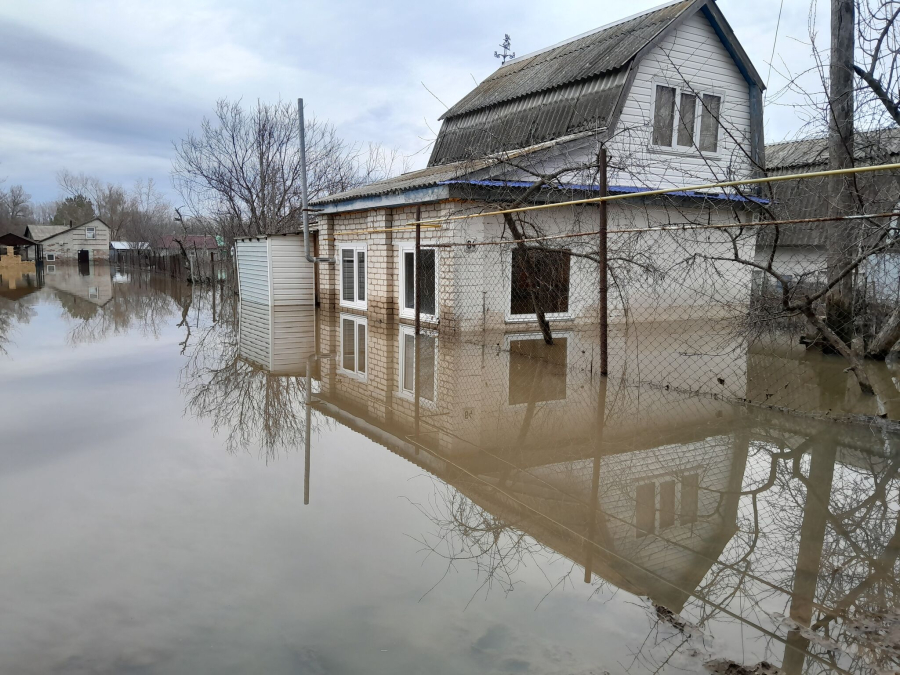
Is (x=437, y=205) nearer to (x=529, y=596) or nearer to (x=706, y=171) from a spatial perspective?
(x=706, y=171)

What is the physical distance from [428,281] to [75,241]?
75947 mm

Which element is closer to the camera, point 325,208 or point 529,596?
point 529,596

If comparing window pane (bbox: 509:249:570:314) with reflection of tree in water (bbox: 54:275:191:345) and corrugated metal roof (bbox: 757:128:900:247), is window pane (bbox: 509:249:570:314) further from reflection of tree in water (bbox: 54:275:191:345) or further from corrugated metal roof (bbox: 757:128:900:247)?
reflection of tree in water (bbox: 54:275:191:345)

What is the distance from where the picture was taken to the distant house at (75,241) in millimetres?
74000

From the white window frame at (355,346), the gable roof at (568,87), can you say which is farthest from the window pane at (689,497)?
the gable roof at (568,87)

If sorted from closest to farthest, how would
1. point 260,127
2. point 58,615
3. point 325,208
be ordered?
point 58,615 → point 325,208 → point 260,127

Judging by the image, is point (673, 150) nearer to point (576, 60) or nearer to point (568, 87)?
point (568, 87)

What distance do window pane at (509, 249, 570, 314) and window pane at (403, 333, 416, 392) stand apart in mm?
2160

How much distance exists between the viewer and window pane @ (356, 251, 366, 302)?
51.8ft

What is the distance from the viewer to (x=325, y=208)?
16.5 metres

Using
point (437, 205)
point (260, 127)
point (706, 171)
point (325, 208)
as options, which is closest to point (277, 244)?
point (325, 208)

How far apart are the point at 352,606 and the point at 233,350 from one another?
850cm

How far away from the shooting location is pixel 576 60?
15.3 metres

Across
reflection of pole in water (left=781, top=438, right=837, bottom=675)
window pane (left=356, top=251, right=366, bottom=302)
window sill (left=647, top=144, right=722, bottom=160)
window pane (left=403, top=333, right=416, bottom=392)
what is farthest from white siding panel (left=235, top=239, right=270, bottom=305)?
reflection of pole in water (left=781, top=438, right=837, bottom=675)
